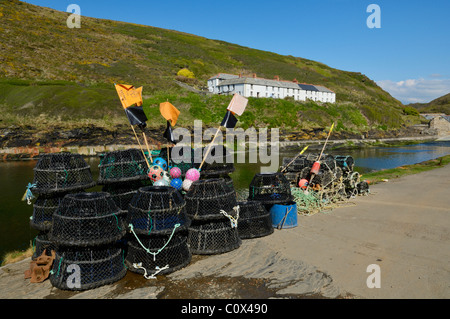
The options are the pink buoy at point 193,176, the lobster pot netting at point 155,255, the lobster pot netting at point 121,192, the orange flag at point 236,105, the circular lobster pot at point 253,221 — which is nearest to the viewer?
the lobster pot netting at point 155,255

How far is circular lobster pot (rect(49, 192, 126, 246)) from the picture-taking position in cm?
684

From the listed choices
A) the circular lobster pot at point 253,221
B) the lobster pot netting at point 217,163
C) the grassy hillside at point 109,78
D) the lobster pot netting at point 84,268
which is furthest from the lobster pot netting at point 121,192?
the grassy hillside at point 109,78

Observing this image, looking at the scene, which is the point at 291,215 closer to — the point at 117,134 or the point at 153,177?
the point at 153,177

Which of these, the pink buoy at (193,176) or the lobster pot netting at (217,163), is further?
the lobster pot netting at (217,163)

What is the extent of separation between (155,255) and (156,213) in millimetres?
949

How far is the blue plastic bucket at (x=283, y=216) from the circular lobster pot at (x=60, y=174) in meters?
5.77

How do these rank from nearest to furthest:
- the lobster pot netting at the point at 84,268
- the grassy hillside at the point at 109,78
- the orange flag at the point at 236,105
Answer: the lobster pot netting at the point at 84,268 → the orange flag at the point at 236,105 → the grassy hillside at the point at 109,78

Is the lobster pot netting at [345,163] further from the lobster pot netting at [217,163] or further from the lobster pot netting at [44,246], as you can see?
the lobster pot netting at [44,246]

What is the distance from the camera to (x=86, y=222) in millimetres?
6902

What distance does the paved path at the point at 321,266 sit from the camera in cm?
654

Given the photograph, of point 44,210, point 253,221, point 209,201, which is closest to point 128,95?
point 44,210

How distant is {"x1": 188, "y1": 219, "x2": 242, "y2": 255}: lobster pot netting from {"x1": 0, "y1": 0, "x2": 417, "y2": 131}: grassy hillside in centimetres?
3943

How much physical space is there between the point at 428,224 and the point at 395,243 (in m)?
2.61

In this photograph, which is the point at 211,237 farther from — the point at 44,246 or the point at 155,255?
the point at 44,246
